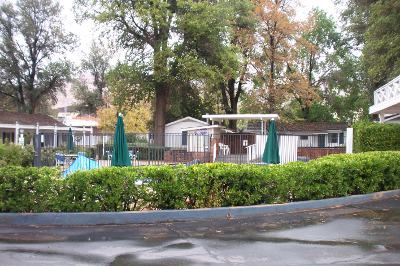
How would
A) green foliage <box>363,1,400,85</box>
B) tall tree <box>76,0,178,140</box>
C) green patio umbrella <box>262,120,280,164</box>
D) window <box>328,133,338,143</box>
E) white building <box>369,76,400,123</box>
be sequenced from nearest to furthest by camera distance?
green patio umbrella <box>262,120,280,164</box> < white building <box>369,76,400,123</box> < green foliage <box>363,1,400,85</box> < tall tree <box>76,0,178,140</box> < window <box>328,133,338,143</box>

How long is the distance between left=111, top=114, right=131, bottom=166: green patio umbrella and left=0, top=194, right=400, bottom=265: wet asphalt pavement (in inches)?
157

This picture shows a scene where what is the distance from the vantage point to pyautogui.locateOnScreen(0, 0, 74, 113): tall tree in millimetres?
49469

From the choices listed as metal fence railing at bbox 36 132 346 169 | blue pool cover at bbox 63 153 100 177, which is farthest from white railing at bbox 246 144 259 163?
blue pool cover at bbox 63 153 100 177

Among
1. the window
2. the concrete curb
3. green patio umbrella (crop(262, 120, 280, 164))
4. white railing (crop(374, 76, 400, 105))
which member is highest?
white railing (crop(374, 76, 400, 105))

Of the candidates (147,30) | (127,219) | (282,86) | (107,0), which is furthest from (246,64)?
(127,219)

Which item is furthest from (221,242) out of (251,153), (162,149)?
(251,153)

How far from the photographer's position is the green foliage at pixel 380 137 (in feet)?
59.7

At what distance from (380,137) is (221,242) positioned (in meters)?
13.3

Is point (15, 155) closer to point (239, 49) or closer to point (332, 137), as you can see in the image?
point (239, 49)

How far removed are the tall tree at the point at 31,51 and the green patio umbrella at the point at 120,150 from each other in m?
41.9

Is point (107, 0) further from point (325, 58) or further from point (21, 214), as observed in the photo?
point (21, 214)

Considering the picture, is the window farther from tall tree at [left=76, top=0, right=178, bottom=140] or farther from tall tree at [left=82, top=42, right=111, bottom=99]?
tall tree at [left=82, top=42, right=111, bottom=99]

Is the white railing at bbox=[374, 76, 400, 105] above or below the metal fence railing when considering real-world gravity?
above

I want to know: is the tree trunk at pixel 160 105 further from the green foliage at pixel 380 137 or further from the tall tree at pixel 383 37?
the green foliage at pixel 380 137
